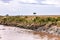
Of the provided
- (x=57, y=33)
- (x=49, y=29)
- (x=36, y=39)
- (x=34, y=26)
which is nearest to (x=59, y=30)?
(x=57, y=33)

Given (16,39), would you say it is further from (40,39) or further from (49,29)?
(49,29)

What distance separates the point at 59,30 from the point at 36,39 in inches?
394

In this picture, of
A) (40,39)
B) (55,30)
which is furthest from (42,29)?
(40,39)

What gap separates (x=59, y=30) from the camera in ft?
173

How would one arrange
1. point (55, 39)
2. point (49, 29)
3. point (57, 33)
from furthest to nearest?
point (49, 29)
point (57, 33)
point (55, 39)

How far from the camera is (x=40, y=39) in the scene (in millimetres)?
44844

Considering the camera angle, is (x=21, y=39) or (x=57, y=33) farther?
(x=57, y=33)

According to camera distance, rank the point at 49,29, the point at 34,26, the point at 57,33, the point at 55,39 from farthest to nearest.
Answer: the point at 34,26 < the point at 49,29 < the point at 57,33 < the point at 55,39

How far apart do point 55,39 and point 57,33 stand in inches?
326

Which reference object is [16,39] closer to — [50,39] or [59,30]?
[50,39]

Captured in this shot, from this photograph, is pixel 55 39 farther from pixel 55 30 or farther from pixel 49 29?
pixel 49 29

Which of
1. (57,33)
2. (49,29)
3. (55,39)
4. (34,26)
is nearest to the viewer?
(55,39)

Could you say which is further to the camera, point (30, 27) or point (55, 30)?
point (30, 27)

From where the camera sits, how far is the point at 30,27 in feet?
233
